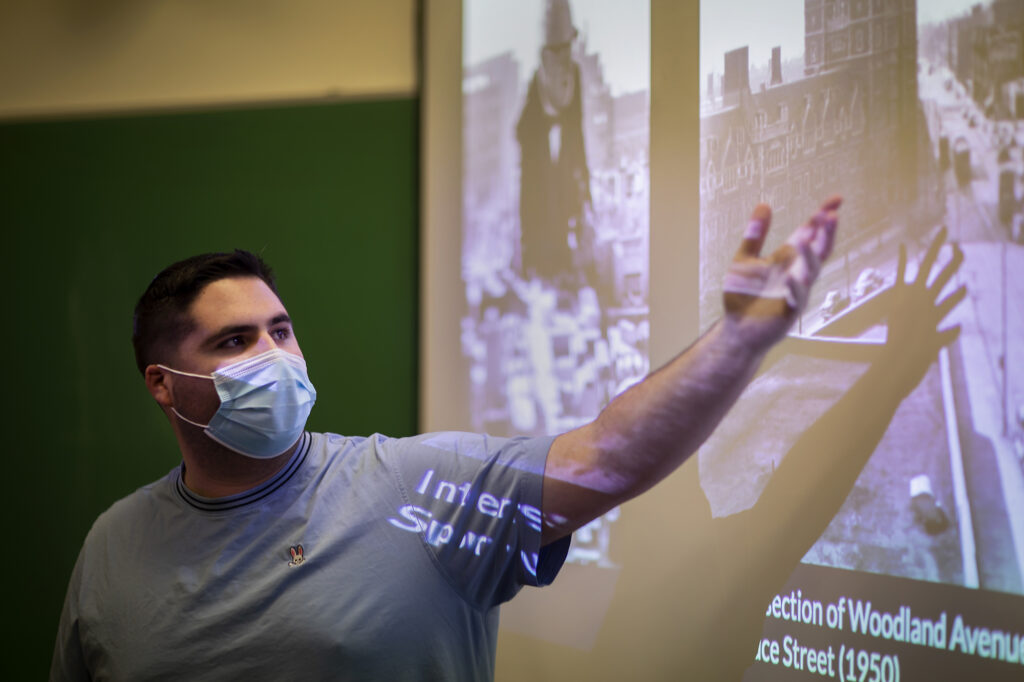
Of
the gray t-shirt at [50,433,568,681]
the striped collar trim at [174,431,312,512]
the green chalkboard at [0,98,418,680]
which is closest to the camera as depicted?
the gray t-shirt at [50,433,568,681]

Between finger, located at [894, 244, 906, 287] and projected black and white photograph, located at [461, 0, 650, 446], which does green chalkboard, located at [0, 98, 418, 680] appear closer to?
projected black and white photograph, located at [461, 0, 650, 446]

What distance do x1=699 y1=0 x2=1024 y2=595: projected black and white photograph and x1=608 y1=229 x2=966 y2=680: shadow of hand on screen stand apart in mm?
14

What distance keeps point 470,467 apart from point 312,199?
129 centimetres

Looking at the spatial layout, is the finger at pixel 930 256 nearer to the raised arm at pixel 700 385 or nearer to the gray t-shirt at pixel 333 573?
the raised arm at pixel 700 385

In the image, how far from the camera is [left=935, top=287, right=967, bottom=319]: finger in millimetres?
1231

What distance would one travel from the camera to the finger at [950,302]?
1.23 metres

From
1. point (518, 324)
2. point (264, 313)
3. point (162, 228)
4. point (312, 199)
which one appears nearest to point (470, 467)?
point (264, 313)

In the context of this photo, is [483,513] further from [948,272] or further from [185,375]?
[948,272]

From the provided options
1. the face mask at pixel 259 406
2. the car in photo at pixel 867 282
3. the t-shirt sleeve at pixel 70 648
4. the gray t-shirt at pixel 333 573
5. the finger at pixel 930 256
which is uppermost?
the finger at pixel 930 256

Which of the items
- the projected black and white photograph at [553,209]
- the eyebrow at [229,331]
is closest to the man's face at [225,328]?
the eyebrow at [229,331]

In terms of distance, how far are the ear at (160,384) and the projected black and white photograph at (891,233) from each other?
0.96 meters

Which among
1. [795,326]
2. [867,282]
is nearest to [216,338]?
[795,326]

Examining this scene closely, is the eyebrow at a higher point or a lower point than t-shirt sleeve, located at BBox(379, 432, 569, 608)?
higher

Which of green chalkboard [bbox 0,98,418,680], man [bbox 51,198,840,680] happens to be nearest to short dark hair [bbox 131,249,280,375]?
man [bbox 51,198,840,680]
